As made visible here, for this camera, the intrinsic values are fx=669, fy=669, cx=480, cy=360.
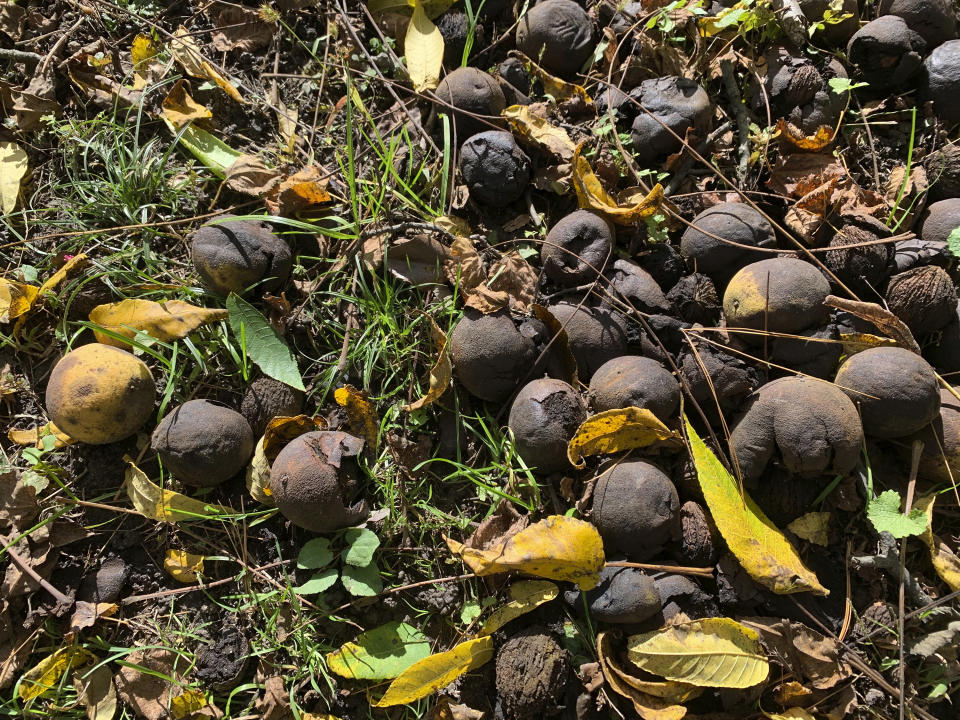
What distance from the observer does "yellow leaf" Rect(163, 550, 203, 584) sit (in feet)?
9.11

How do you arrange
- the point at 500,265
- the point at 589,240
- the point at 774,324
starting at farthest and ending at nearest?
the point at 500,265
the point at 589,240
the point at 774,324

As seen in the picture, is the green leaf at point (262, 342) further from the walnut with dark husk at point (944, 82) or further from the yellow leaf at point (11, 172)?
the walnut with dark husk at point (944, 82)

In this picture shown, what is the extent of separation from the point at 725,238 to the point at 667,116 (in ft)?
2.17

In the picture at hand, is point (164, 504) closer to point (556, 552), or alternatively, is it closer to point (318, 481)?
point (318, 481)

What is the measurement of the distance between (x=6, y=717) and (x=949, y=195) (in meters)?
4.53

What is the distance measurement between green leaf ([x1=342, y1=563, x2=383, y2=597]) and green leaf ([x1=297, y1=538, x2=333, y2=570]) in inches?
3.4

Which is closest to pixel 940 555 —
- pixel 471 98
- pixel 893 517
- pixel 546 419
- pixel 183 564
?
pixel 893 517

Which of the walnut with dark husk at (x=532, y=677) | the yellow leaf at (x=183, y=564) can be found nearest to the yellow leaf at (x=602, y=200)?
the walnut with dark husk at (x=532, y=677)

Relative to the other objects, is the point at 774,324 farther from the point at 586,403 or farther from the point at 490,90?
the point at 490,90

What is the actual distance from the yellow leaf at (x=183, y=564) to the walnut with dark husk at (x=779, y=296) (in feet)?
7.91

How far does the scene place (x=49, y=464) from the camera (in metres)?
2.91

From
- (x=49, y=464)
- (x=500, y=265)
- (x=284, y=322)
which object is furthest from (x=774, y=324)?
(x=49, y=464)

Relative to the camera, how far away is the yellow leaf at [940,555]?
250 cm

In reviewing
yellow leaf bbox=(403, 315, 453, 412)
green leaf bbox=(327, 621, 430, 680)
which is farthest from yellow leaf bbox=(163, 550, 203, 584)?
yellow leaf bbox=(403, 315, 453, 412)
